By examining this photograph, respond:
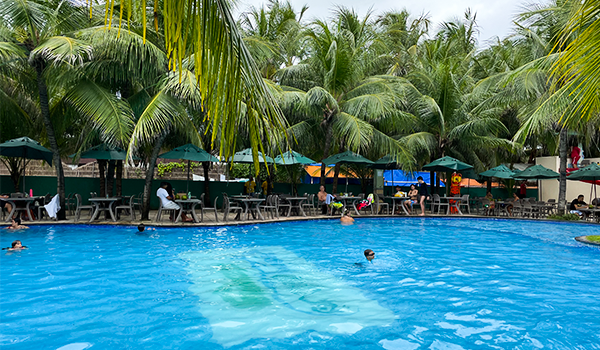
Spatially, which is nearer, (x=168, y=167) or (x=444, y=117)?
(x=444, y=117)

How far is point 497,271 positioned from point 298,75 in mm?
12127

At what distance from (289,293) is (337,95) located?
12.1 m

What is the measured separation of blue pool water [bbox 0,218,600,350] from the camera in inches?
171

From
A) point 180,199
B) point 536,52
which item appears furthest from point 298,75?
point 536,52

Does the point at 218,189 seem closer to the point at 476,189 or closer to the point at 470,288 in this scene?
the point at 470,288

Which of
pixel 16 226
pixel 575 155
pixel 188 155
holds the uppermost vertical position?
pixel 575 155

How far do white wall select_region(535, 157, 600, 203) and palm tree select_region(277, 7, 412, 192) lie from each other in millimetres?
10427

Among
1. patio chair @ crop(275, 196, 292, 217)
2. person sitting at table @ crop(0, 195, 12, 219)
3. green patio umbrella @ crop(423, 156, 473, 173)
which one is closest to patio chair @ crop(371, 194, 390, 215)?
green patio umbrella @ crop(423, 156, 473, 173)

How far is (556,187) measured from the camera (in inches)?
888

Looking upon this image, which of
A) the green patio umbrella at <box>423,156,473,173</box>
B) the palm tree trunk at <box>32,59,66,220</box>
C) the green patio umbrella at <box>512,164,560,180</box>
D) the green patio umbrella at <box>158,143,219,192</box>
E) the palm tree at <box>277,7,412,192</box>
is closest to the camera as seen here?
the palm tree trunk at <box>32,59,66,220</box>

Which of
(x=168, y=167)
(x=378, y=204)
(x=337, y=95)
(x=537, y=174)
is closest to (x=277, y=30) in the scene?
(x=337, y=95)

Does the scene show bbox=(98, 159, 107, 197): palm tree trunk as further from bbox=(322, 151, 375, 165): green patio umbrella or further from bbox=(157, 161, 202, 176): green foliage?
bbox=(322, 151, 375, 165): green patio umbrella

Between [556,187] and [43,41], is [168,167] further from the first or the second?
[556,187]

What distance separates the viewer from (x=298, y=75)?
56.7 ft
